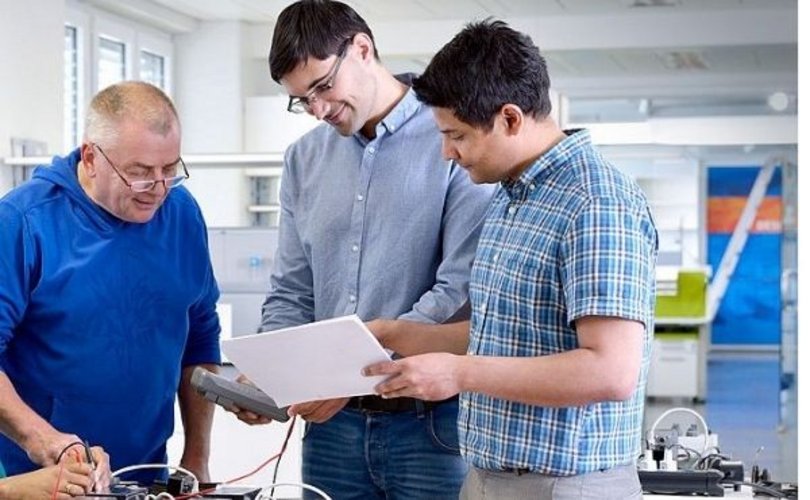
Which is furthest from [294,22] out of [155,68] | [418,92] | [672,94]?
[672,94]

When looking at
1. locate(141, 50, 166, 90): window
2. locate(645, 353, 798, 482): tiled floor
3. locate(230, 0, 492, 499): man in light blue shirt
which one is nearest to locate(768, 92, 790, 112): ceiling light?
locate(645, 353, 798, 482): tiled floor

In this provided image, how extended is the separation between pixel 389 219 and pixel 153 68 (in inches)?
311

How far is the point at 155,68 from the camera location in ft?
32.3

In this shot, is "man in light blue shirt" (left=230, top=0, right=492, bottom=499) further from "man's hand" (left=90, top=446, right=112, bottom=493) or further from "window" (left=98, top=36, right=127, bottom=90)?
"window" (left=98, top=36, right=127, bottom=90)

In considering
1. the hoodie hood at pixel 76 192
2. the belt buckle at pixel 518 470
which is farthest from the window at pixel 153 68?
the belt buckle at pixel 518 470

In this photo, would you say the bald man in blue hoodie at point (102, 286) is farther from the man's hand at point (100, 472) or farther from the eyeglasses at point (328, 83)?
the eyeglasses at point (328, 83)

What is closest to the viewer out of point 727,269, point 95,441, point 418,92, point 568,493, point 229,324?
point 568,493

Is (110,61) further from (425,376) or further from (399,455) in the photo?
(425,376)

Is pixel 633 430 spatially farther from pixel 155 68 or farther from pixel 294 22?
pixel 155 68

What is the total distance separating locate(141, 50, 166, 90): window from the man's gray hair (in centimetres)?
749

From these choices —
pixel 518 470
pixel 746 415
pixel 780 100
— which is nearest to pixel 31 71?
pixel 518 470

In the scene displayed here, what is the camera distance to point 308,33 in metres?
2.17

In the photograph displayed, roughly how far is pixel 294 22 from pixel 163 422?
0.79 m

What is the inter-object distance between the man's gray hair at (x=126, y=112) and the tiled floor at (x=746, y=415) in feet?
12.6
